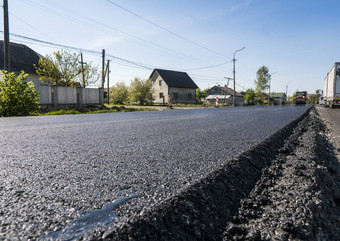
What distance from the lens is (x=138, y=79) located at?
38094 mm

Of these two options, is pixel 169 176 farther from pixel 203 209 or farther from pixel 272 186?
pixel 272 186

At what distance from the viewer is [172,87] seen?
147ft

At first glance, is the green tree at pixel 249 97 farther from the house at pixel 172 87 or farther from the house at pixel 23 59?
the house at pixel 23 59

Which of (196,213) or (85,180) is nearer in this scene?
(196,213)

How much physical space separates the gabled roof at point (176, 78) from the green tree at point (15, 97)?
3483cm

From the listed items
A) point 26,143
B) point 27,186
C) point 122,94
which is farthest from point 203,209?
point 122,94

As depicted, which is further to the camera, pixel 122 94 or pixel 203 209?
pixel 122 94

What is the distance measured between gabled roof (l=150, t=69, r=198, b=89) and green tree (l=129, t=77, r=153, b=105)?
24.8 feet

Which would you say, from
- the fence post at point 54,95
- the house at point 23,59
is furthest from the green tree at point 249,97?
the fence post at point 54,95

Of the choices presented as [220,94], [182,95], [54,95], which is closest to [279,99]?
[220,94]

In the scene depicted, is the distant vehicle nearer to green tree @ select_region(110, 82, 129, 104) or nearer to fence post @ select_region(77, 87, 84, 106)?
green tree @ select_region(110, 82, 129, 104)

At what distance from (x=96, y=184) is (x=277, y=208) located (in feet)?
3.19

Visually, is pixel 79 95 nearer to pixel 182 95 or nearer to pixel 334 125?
pixel 334 125

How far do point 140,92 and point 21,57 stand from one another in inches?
642
